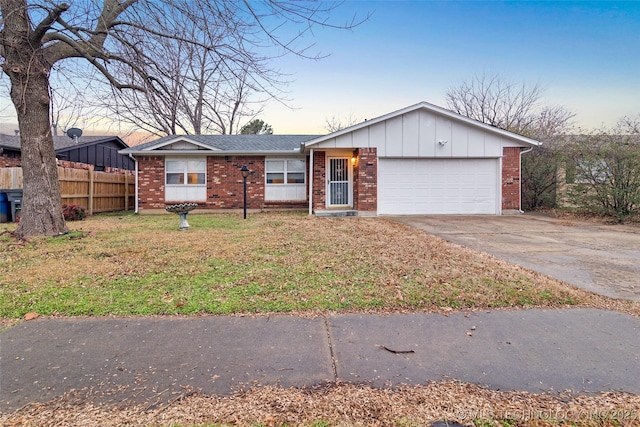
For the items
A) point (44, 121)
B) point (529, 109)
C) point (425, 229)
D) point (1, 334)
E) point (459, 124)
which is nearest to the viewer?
point (1, 334)

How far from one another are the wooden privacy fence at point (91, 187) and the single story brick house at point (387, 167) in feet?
5.76

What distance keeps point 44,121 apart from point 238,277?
668 cm

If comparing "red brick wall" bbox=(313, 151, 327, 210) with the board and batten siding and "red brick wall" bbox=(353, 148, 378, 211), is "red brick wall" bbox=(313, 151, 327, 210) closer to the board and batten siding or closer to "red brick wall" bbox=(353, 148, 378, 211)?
the board and batten siding

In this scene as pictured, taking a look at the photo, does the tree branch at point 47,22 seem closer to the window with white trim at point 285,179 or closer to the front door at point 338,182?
the window with white trim at point 285,179

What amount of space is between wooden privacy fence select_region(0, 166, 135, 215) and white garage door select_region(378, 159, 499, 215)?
11806 millimetres

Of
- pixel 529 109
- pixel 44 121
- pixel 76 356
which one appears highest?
pixel 529 109

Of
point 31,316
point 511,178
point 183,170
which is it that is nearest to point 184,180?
point 183,170

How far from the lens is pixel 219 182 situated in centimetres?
1348

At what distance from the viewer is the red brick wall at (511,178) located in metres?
12.0

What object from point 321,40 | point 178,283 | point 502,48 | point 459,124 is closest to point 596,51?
point 502,48

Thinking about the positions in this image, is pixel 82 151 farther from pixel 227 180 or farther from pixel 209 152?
pixel 227 180

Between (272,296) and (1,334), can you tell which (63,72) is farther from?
(272,296)

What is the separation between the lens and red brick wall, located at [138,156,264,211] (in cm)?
1332

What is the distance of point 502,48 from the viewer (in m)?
12.1
